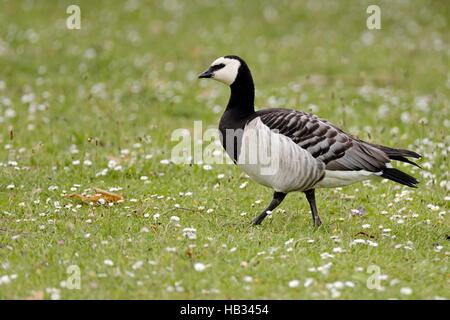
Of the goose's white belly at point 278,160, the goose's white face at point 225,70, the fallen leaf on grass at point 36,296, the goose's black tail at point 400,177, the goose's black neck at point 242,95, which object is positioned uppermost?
the goose's white face at point 225,70

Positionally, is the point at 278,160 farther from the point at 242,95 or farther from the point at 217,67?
the point at 217,67

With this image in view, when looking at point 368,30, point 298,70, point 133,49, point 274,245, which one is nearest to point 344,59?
point 298,70

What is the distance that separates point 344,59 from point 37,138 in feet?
27.5

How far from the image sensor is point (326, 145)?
7340 millimetres

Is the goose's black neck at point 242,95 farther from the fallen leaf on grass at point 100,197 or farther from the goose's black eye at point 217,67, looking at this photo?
the fallen leaf on grass at point 100,197

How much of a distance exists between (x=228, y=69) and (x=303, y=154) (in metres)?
1.41

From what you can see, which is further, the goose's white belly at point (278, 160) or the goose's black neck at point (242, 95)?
the goose's black neck at point (242, 95)

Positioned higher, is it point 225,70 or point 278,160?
point 225,70

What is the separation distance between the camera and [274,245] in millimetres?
6875

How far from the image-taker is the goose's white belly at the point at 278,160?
7.25 m

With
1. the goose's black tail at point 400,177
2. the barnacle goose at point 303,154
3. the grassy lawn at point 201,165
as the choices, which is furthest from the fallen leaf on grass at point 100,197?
the goose's black tail at point 400,177

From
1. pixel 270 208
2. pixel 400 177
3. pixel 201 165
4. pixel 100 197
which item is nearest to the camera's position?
pixel 400 177

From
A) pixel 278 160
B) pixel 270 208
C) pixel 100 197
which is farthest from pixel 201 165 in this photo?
pixel 278 160

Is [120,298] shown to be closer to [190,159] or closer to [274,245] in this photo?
[274,245]
